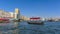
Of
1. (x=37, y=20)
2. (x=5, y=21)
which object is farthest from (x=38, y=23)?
(x=5, y=21)

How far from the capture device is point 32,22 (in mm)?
102438

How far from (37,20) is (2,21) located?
33.2m

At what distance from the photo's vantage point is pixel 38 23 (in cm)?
9750

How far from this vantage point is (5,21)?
12062 centimetres

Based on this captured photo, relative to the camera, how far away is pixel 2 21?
121 meters

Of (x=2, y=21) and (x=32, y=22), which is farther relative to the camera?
(x=2, y=21)

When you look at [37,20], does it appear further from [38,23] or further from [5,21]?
[5,21]

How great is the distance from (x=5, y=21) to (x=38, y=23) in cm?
3256

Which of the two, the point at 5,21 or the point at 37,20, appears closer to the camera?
the point at 37,20

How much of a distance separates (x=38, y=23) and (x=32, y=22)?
605 cm

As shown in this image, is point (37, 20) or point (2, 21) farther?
point (2, 21)

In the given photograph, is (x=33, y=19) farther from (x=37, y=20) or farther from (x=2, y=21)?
(x=2, y=21)

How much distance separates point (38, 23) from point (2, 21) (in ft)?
112

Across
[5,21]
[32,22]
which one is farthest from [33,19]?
[5,21]
